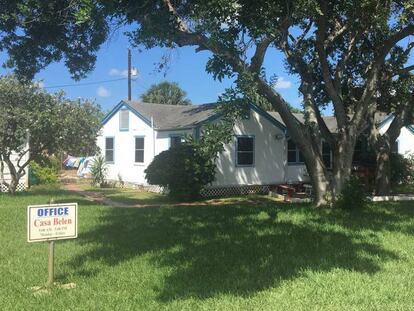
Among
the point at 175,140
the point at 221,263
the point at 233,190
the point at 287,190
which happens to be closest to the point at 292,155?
the point at 287,190

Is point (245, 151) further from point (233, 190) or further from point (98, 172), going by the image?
point (98, 172)

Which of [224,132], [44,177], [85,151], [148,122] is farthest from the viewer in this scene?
[44,177]

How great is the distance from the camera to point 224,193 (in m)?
20.2

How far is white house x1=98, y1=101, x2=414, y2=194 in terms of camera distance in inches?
802

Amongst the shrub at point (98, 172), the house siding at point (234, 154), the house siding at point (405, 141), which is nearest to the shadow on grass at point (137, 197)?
the house siding at point (234, 154)

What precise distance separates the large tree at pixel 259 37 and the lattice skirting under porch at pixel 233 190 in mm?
4332

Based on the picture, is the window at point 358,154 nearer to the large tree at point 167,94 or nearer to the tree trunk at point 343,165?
the tree trunk at point 343,165

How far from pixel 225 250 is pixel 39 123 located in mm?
10647

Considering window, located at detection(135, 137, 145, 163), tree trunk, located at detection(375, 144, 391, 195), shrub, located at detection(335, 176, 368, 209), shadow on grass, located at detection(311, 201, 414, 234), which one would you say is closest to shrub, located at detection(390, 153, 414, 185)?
tree trunk, located at detection(375, 144, 391, 195)

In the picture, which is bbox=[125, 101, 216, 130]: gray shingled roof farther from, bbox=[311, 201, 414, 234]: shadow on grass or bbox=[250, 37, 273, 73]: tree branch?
bbox=[250, 37, 273, 73]: tree branch

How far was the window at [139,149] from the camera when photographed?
23.2 meters

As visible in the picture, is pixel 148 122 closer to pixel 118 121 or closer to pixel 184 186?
pixel 118 121

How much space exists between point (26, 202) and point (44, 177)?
8827 millimetres

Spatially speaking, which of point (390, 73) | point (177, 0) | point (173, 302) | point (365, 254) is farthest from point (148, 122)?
point (173, 302)
